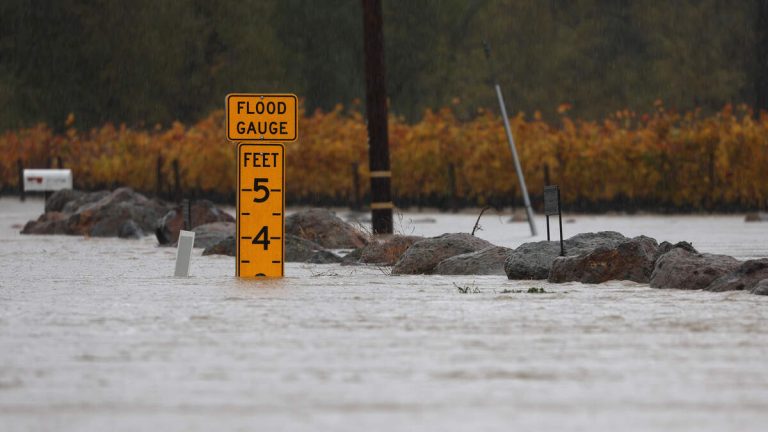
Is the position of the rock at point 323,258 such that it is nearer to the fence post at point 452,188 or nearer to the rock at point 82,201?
the rock at point 82,201

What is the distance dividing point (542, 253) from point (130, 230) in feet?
48.4

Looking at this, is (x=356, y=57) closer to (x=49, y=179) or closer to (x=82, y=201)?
(x=49, y=179)

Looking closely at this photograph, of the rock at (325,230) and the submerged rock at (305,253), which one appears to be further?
the rock at (325,230)

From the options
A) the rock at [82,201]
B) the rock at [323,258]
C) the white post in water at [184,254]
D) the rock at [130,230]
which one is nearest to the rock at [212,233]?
the rock at [323,258]

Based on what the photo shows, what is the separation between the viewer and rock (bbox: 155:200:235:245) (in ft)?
83.7

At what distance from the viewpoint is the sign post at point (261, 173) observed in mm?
15367

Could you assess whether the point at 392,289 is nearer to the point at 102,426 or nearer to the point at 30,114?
the point at 102,426

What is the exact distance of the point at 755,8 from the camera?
56406 millimetres

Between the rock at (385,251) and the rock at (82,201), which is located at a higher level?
the rock at (82,201)

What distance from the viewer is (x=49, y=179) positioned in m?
42.5

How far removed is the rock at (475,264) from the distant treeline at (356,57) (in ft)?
134

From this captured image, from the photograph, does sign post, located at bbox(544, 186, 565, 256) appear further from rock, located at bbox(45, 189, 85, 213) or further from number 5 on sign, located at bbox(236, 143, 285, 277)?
rock, located at bbox(45, 189, 85, 213)

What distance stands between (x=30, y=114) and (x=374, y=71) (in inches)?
1428

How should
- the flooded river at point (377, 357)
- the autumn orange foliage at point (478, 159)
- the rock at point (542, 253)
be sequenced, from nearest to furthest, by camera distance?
the flooded river at point (377, 357) < the rock at point (542, 253) < the autumn orange foliage at point (478, 159)
